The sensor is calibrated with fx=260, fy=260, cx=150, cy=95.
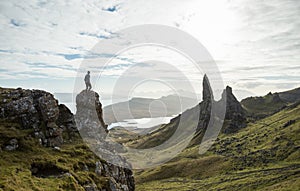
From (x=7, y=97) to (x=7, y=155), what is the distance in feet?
72.8

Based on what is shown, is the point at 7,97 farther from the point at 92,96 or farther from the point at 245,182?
the point at 245,182

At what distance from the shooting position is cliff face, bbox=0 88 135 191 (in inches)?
1699

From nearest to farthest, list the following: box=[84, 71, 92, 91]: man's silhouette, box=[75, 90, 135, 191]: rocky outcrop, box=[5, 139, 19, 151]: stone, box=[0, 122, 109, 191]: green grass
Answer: box=[0, 122, 109, 191]: green grass, box=[5, 139, 19, 151]: stone, box=[75, 90, 135, 191]: rocky outcrop, box=[84, 71, 92, 91]: man's silhouette

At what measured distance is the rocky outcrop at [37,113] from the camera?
2274 inches

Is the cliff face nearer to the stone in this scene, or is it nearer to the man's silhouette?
the stone

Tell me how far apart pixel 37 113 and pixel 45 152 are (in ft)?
39.6

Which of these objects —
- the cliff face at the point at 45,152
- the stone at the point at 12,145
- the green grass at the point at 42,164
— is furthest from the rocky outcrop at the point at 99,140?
the stone at the point at 12,145

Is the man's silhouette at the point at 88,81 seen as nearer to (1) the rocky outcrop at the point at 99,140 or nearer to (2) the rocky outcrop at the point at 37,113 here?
(1) the rocky outcrop at the point at 99,140

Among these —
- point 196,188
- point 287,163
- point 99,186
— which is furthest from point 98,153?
point 287,163

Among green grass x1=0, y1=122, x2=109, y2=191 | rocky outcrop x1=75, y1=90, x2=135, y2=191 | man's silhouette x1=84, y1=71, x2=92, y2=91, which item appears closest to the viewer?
green grass x1=0, y1=122, x2=109, y2=191

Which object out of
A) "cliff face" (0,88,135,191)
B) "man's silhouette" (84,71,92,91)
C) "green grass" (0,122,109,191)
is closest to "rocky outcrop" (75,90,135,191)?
"cliff face" (0,88,135,191)

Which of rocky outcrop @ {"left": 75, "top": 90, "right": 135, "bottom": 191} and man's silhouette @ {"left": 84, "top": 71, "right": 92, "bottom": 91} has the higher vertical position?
man's silhouette @ {"left": 84, "top": 71, "right": 92, "bottom": 91}

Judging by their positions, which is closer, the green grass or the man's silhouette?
the green grass

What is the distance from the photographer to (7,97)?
2504 inches
